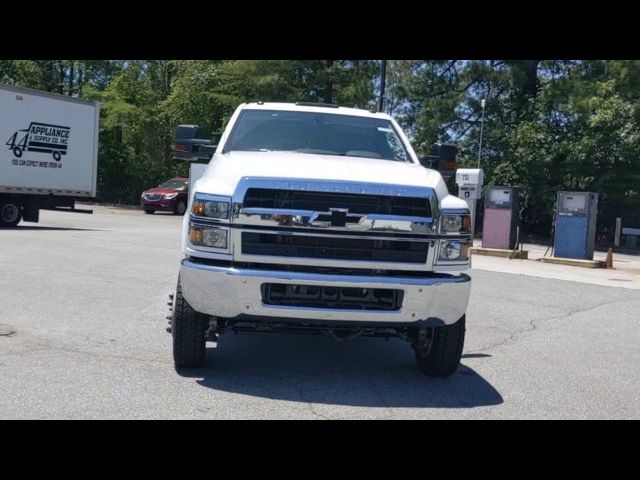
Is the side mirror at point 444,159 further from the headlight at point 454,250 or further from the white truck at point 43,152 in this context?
the white truck at point 43,152

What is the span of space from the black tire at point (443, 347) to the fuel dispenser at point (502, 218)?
45.9 feet

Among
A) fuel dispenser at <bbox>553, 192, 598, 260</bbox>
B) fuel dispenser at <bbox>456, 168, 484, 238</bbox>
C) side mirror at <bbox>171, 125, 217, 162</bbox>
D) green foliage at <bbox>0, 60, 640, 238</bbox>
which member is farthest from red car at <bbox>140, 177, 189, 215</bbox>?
side mirror at <bbox>171, 125, 217, 162</bbox>

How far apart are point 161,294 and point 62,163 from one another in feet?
46.3

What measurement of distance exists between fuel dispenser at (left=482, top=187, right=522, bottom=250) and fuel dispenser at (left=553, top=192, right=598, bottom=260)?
1.32 metres

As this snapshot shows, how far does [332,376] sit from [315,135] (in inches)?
88.7

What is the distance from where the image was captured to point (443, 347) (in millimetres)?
5852

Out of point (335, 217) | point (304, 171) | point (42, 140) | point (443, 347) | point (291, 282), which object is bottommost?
point (443, 347)

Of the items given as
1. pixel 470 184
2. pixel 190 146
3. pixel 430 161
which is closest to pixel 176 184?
pixel 470 184

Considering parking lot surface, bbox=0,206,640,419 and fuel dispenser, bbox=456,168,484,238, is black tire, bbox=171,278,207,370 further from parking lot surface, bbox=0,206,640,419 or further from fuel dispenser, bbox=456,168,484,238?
fuel dispenser, bbox=456,168,484,238

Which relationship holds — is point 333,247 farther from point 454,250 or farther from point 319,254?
point 454,250

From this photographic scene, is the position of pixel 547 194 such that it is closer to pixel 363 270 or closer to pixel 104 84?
pixel 363 270

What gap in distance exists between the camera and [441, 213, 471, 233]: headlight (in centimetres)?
548
